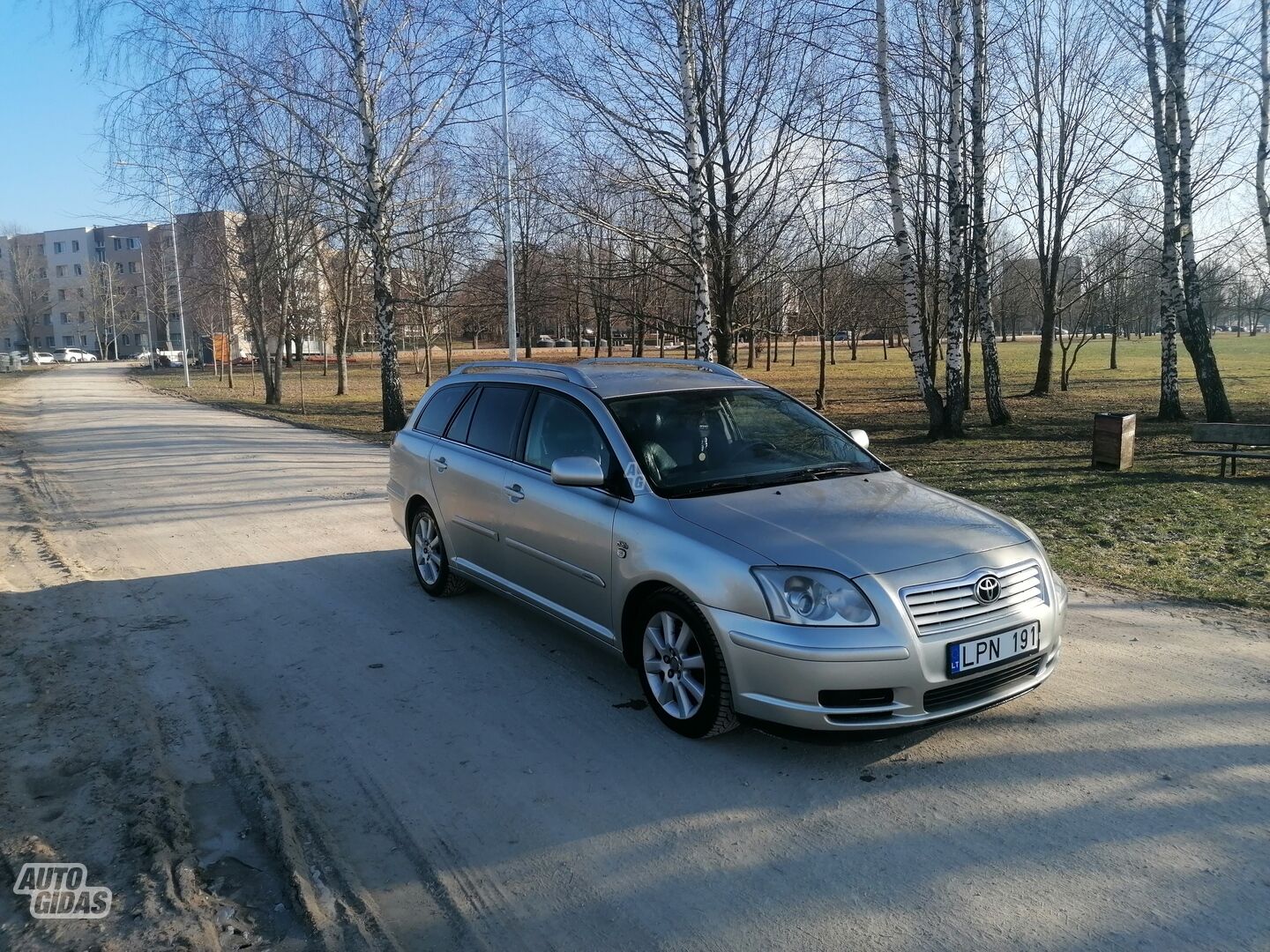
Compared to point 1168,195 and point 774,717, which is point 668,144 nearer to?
point 1168,195

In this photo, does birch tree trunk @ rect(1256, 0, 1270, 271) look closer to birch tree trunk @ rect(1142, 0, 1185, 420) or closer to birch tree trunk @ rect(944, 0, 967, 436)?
birch tree trunk @ rect(1142, 0, 1185, 420)

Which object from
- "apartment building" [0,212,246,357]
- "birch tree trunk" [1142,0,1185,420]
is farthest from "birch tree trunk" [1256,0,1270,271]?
"apartment building" [0,212,246,357]

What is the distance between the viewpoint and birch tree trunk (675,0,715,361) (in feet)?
42.1

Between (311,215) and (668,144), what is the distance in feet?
37.3

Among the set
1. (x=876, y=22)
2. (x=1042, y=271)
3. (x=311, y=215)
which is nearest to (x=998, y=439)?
(x=876, y=22)

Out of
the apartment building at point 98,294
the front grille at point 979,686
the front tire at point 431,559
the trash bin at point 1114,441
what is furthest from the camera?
the apartment building at point 98,294

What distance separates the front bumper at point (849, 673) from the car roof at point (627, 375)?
186cm

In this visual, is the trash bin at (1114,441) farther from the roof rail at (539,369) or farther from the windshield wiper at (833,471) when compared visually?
the roof rail at (539,369)

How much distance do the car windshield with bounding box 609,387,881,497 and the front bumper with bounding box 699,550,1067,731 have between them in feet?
3.34

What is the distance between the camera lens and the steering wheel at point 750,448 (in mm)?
4863

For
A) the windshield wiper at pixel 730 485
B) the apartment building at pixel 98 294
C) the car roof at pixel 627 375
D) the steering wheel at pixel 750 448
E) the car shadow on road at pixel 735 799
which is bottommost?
the car shadow on road at pixel 735 799

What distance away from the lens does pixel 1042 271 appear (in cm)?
2573

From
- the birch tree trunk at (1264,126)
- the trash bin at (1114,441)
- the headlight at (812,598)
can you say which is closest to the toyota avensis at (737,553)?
the headlight at (812,598)

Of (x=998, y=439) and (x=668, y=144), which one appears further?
(x=998, y=439)
